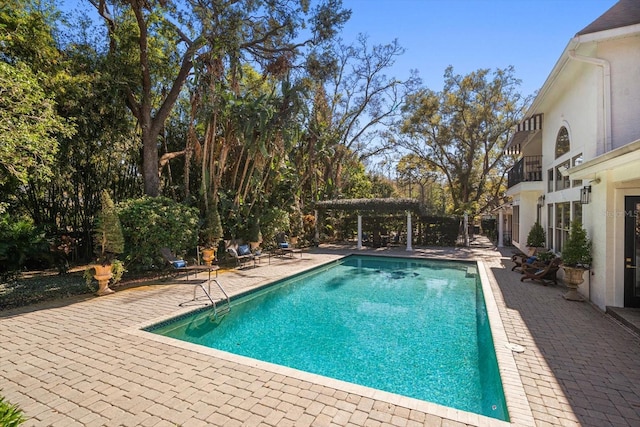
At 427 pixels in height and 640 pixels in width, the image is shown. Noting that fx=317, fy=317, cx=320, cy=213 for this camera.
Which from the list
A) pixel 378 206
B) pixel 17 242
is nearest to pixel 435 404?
pixel 17 242

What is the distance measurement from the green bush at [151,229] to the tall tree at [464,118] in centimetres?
1912

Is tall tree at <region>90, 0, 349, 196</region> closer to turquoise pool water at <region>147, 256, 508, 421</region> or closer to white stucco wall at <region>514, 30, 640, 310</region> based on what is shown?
turquoise pool water at <region>147, 256, 508, 421</region>

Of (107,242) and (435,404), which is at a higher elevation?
(107,242)

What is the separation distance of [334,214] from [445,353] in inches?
676

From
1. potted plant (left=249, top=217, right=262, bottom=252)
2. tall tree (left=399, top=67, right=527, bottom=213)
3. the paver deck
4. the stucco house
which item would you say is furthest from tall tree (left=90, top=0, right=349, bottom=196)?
tall tree (left=399, top=67, right=527, bottom=213)

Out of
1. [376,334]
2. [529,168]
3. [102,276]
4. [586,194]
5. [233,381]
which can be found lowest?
[376,334]

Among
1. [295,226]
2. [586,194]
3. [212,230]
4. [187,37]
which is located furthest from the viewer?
[295,226]

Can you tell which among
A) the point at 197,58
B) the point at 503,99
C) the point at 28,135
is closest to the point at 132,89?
the point at 197,58

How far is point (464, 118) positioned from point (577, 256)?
694 inches

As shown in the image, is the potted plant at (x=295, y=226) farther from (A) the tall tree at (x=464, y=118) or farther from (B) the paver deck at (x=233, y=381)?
(B) the paver deck at (x=233, y=381)

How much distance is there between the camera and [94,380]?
413cm

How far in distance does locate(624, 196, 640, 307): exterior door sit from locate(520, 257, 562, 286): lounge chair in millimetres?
2595

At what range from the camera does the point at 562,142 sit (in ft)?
34.2

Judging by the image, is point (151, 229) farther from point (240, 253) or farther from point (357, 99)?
point (357, 99)
